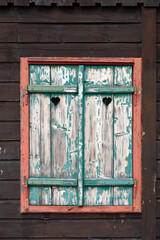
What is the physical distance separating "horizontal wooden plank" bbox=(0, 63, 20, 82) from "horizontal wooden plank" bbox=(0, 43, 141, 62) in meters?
0.05

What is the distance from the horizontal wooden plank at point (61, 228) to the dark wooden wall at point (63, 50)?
1cm

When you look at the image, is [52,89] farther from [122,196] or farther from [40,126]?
[122,196]

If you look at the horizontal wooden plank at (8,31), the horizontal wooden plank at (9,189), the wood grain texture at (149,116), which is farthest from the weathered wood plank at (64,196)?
the horizontal wooden plank at (8,31)

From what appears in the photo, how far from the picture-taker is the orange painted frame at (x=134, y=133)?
273 centimetres

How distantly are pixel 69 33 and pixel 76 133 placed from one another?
1101mm

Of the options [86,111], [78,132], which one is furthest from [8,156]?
[86,111]

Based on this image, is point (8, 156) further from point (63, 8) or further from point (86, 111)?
point (63, 8)

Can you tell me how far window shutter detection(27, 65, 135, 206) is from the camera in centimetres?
277

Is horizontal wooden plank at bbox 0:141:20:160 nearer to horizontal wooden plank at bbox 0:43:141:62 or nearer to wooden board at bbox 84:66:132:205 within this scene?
wooden board at bbox 84:66:132:205

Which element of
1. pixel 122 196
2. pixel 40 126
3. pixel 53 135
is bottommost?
pixel 122 196

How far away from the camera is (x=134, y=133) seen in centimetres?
276

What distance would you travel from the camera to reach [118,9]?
2.74 m

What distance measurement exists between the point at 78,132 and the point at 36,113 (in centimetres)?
51

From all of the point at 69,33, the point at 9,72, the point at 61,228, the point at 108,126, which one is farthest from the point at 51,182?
the point at 69,33
